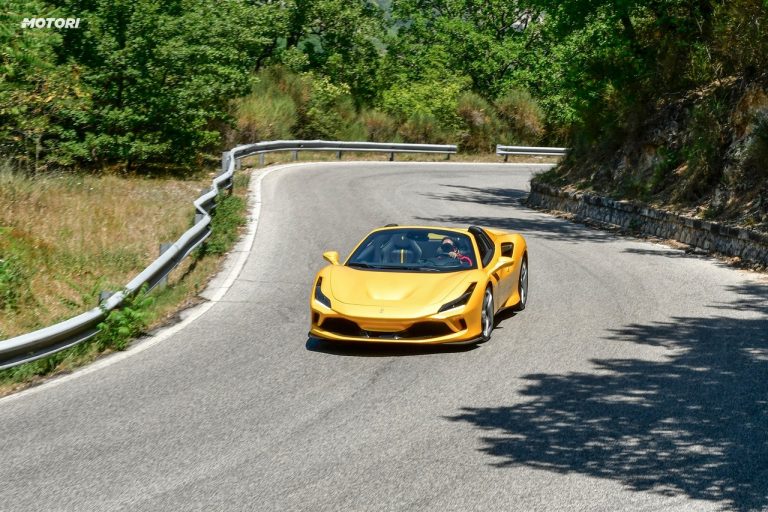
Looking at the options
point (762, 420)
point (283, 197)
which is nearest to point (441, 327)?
point (762, 420)

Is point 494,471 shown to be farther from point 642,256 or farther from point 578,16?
point 578,16

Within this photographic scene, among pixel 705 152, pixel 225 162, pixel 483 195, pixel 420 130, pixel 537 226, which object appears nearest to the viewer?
pixel 705 152

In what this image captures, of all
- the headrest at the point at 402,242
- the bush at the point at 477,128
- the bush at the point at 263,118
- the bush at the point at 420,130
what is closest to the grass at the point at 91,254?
the headrest at the point at 402,242

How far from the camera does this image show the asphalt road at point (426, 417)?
21.1 feet

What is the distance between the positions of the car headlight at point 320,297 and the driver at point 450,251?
149 cm

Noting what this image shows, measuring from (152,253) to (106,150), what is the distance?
10.4 metres

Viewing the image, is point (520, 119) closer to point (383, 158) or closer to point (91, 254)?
point (383, 158)

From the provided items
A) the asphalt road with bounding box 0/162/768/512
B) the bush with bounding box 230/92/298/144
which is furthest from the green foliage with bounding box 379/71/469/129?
the asphalt road with bounding box 0/162/768/512

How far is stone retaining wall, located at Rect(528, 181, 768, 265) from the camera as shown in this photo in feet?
54.2

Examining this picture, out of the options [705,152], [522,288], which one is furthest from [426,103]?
[522,288]

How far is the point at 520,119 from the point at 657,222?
2784cm

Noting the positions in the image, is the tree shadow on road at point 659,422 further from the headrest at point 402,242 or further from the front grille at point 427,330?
the headrest at point 402,242

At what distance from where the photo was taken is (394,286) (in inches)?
429

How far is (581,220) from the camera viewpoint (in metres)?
23.1
